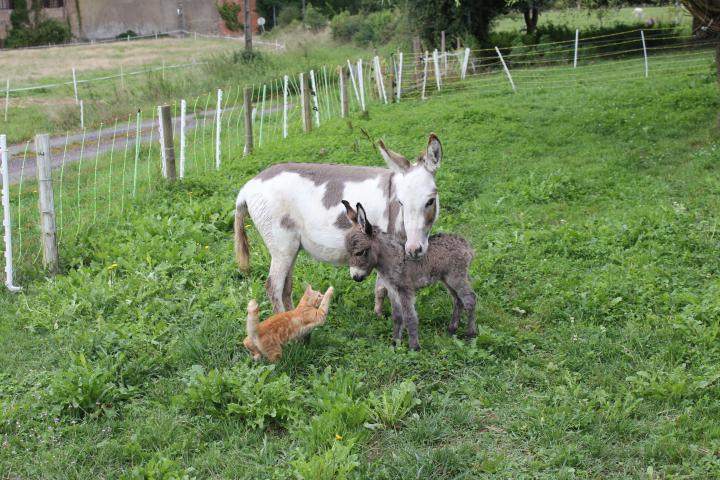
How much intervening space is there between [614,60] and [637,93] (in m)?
9.32

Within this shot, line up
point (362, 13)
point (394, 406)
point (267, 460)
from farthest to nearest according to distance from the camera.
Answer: point (362, 13) → point (394, 406) → point (267, 460)

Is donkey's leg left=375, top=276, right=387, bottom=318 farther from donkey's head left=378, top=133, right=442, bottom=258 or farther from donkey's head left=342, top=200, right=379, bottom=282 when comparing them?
donkey's head left=378, top=133, right=442, bottom=258

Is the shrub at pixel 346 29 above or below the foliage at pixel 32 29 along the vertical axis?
below

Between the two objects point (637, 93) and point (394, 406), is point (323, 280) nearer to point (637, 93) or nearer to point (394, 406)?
point (394, 406)

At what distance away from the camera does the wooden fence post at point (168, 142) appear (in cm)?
1042

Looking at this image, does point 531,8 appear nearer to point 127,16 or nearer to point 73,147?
point 73,147

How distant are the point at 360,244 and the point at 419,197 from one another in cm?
62

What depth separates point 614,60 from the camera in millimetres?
25078

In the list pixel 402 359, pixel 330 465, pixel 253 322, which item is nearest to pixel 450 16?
pixel 402 359

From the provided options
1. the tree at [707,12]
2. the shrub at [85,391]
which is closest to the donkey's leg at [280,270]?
the shrub at [85,391]

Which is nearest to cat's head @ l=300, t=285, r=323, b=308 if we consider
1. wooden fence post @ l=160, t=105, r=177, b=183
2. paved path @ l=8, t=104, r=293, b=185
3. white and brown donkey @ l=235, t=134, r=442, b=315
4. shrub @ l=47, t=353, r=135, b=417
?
white and brown donkey @ l=235, t=134, r=442, b=315

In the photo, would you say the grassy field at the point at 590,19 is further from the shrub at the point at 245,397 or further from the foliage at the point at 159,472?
the foliage at the point at 159,472

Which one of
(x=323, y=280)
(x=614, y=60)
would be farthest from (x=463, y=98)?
(x=323, y=280)

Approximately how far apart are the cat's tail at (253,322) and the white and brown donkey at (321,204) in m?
1.02
